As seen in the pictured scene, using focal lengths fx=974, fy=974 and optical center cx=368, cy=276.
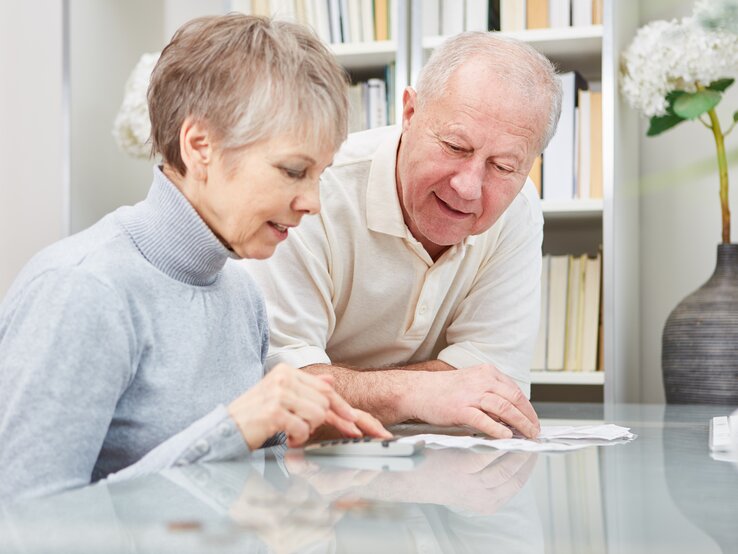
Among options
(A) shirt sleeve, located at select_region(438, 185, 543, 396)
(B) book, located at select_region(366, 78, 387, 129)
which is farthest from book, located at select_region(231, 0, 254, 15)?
(A) shirt sleeve, located at select_region(438, 185, 543, 396)

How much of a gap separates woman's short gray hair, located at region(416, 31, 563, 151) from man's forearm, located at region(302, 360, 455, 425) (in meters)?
0.46

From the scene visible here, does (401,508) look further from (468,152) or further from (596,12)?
(596,12)

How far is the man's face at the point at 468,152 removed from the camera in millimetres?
1497

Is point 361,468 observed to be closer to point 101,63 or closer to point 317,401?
point 317,401

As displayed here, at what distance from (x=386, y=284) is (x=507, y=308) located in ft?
0.80

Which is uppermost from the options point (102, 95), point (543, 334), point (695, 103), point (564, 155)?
point (102, 95)

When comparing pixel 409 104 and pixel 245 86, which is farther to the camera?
pixel 409 104

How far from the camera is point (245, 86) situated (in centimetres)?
100

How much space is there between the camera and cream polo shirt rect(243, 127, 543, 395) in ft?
5.33

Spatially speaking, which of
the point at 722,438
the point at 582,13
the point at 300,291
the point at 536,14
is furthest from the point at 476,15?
the point at 722,438

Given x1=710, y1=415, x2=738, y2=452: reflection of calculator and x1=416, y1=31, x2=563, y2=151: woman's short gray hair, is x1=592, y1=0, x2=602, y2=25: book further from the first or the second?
x1=710, y1=415, x2=738, y2=452: reflection of calculator

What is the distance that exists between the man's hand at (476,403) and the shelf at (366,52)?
1354 mm

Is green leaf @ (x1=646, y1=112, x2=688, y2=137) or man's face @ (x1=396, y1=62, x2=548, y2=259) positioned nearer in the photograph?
man's face @ (x1=396, y1=62, x2=548, y2=259)

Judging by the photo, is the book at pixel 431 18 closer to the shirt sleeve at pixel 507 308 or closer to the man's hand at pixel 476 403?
the shirt sleeve at pixel 507 308
